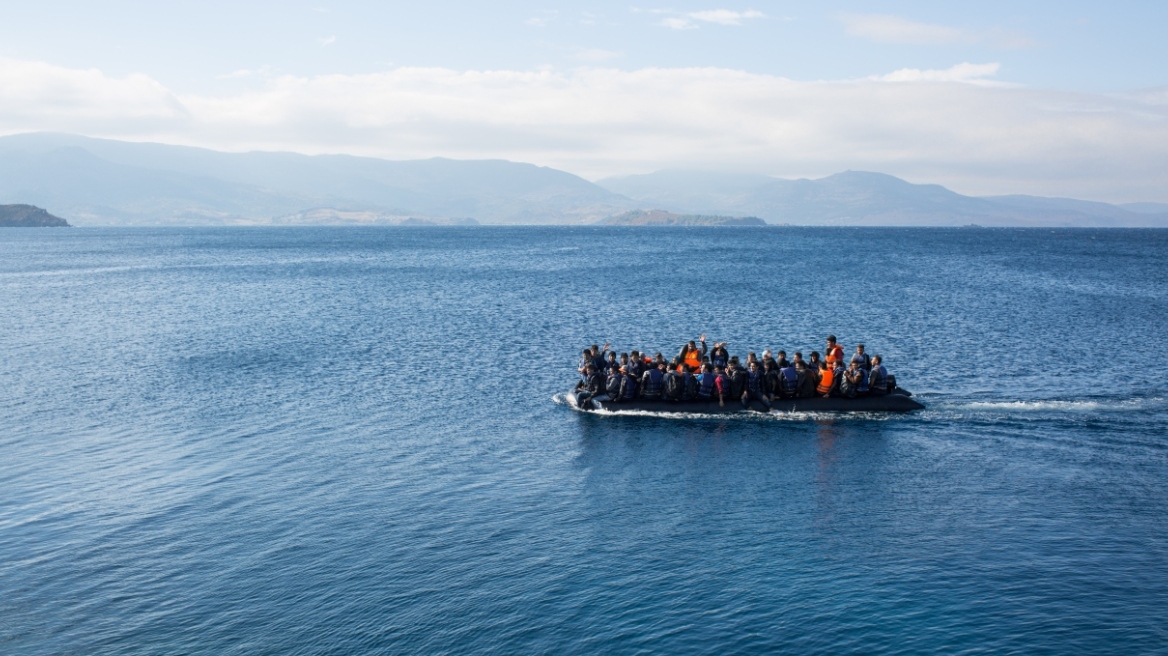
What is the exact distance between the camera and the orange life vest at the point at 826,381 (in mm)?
35906

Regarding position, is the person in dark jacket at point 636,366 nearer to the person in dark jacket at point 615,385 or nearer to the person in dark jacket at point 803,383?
the person in dark jacket at point 615,385

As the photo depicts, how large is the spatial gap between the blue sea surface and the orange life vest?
4.46ft

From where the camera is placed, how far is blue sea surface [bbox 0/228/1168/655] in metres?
19.0

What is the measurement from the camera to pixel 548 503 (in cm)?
2595

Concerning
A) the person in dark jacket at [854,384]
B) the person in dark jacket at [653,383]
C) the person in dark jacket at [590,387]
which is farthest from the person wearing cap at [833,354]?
the person in dark jacket at [590,387]

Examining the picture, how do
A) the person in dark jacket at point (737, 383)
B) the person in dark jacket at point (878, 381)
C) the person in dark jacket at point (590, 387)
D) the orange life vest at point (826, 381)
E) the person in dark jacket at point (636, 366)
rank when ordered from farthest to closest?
1. the person in dark jacket at point (636, 366)
2. the person in dark jacket at point (590, 387)
3. the person in dark jacket at point (737, 383)
4. the orange life vest at point (826, 381)
5. the person in dark jacket at point (878, 381)

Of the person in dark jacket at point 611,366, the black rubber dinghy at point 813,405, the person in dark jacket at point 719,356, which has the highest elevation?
the person in dark jacket at point 719,356

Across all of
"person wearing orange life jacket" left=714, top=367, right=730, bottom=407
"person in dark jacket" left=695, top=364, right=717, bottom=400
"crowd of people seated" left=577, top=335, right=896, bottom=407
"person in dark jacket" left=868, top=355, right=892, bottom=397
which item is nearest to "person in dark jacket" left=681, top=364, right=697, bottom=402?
"crowd of people seated" left=577, top=335, right=896, bottom=407

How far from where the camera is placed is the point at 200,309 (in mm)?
72625

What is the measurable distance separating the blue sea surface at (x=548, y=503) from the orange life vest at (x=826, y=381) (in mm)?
1359

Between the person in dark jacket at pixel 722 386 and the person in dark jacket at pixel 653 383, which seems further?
the person in dark jacket at pixel 653 383

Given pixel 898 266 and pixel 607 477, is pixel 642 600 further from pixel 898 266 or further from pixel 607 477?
pixel 898 266

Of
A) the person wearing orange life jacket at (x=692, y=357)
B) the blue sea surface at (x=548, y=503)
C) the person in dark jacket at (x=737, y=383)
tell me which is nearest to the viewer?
the blue sea surface at (x=548, y=503)

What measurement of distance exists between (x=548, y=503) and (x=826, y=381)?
14756 millimetres
